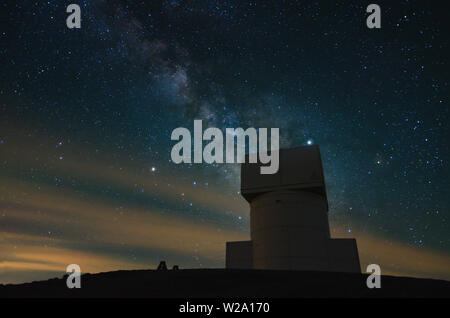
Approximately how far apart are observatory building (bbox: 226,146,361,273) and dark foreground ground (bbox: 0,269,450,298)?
7699 millimetres

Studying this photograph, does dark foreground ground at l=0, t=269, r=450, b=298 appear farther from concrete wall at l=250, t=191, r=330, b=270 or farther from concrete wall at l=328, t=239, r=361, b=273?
concrete wall at l=328, t=239, r=361, b=273

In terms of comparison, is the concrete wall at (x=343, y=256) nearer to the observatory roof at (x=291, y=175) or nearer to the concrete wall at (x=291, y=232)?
the concrete wall at (x=291, y=232)

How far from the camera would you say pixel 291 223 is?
16109mm

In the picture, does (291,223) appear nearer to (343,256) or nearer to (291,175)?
(291,175)

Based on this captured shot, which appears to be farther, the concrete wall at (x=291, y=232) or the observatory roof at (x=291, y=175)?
the observatory roof at (x=291, y=175)

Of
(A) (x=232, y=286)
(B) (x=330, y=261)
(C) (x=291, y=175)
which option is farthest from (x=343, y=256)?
(A) (x=232, y=286)

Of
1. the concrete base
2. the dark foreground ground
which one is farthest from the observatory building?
the dark foreground ground

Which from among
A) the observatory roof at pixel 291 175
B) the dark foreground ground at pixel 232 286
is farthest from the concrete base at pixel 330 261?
the dark foreground ground at pixel 232 286

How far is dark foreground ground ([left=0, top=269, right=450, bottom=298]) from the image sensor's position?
5977 mm

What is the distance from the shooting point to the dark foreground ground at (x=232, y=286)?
598 cm

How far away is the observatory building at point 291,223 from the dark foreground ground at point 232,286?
7.70m
